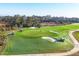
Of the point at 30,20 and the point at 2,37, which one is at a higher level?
the point at 30,20

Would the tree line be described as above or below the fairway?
above

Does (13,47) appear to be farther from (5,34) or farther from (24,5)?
(24,5)

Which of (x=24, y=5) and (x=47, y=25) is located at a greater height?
(x=24, y=5)

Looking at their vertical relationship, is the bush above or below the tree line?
below

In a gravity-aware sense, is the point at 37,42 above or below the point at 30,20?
below

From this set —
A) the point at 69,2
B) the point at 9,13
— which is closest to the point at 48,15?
the point at 69,2

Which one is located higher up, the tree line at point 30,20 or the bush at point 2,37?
the tree line at point 30,20

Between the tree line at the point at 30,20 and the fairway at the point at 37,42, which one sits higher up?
the tree line at the point at 30,20

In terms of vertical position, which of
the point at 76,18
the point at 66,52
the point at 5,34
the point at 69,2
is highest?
the point at 69,2
